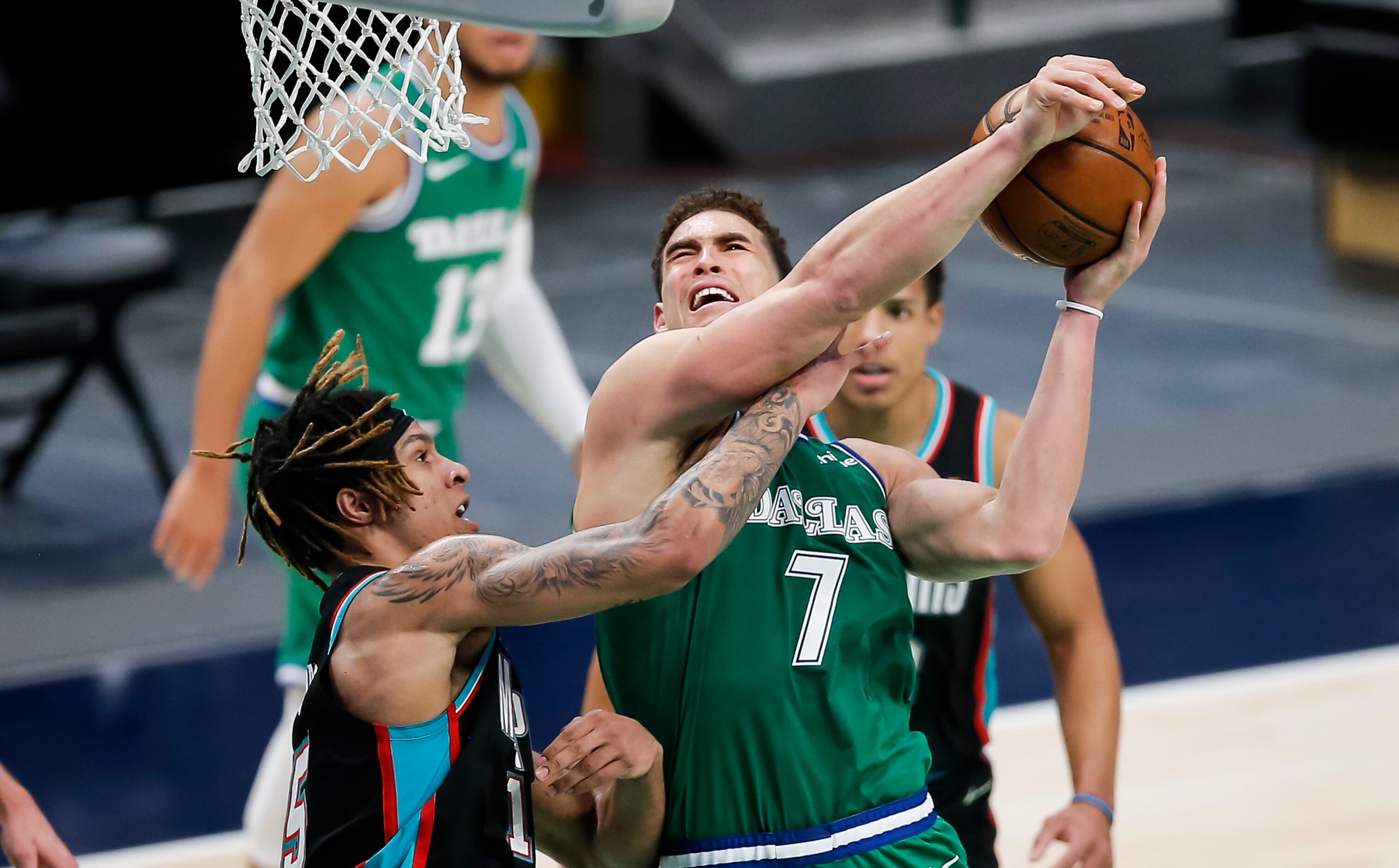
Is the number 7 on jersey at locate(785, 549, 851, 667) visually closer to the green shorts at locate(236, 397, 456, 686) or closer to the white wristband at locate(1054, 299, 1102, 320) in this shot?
the white wristband at locate(1054, 299, 1102, 320)

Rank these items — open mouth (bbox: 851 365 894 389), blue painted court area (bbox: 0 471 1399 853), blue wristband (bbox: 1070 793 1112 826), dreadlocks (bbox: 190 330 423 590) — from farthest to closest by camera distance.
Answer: blue painted court area (bbox: 0 471 1399 853), open mouth (bbox: 851 365 894 389), blue wristband (bbox: 1070 793 1112 826), dreadlocks (bbox: 190 330 423 590)

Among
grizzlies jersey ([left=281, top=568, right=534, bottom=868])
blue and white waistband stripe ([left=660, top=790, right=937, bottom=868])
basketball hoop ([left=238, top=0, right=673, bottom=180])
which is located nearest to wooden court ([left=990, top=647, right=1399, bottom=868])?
blue and white waistband stripe ([left=660, top=790, right=937, bottom=868])

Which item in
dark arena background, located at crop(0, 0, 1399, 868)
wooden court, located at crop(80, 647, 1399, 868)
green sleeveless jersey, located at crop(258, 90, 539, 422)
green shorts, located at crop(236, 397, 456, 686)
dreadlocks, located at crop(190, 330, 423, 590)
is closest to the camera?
dreadlocks, located at crop(190, 330, 423, 590)

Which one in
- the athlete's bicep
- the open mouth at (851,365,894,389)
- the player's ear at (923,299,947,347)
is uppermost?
the athlete's bicep

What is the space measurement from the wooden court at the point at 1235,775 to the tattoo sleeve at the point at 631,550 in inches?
93.4

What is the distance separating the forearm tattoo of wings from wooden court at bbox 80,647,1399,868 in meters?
2.36

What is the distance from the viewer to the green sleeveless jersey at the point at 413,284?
4.13 meters

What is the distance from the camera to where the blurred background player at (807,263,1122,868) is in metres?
3.27

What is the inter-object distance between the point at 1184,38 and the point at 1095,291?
11558mm

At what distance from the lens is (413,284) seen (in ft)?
13.8

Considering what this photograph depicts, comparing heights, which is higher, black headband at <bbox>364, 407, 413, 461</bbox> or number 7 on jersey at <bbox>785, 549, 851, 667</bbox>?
black headband at <bbox>364, 407, 413, 461</bbox>

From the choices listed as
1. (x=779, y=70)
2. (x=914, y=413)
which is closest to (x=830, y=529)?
(x=914, y=413)

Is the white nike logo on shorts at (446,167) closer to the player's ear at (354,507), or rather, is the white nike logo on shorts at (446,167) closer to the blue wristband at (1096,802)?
the player's ear at (354,507)

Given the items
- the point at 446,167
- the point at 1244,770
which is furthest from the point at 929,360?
the point at 446,167
